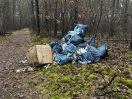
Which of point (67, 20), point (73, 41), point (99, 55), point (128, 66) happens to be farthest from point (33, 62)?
point (67, 20)

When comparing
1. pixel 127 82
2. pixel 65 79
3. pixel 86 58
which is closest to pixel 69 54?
pixel 86 58

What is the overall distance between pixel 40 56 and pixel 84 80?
10.7ft

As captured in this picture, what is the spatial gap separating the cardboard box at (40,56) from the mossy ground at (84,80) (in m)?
0.41

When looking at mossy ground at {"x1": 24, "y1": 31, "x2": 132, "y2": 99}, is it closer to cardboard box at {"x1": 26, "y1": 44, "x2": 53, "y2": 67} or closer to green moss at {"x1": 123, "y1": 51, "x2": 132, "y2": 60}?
green moss at {"x1": 123, "y1": 51, "x2": 132, "y2": 60}

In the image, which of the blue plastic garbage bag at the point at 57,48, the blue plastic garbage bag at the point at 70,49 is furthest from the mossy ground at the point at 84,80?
the blue plastic garbage bag at the point at 57,48

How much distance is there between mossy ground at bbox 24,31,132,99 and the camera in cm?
601

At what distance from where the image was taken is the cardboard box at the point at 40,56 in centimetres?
939

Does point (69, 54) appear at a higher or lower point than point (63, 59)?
higher

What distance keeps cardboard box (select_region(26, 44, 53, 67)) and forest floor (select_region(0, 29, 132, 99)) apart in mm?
439

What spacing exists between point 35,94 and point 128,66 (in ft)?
12.7

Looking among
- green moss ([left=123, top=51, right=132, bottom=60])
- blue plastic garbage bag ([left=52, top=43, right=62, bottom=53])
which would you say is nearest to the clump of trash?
blue plastic garbage bag ([left=52, top=43, right=62, bottom=53])

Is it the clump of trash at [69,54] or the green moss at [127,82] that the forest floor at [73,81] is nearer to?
the green moss at [127,82]

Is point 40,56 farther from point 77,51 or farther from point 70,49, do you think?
point 77,51

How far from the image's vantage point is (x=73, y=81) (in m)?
7.01
